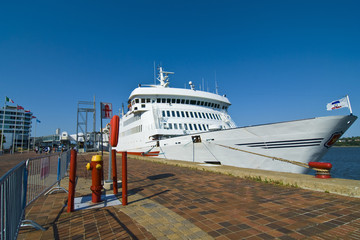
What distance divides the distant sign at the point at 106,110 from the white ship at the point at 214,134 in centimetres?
615

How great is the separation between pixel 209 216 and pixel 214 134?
8.00 m

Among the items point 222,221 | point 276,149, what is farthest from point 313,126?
point 222,221

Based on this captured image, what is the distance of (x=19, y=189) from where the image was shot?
286 centimetres

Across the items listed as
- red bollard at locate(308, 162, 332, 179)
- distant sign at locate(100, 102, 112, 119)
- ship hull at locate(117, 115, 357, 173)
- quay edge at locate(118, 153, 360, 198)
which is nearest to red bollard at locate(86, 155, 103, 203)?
distant sign at locate(100, 102, 112, 119)

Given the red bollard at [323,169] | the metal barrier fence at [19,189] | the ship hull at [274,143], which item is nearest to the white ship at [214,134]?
the ship hull at [274,143]

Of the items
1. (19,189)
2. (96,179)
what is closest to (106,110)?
(96,179)

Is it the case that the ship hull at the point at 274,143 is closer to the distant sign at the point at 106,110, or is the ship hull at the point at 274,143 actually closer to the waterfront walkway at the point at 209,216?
the waterfront walkway at the point at 209,216

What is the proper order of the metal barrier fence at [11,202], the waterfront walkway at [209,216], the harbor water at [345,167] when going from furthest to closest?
the harbor water at [345,167], the waterfront walkway at [209,216], the metal barrier fence at [11,202]

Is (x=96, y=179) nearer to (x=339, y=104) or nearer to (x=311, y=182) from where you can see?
(x=311, y=182)

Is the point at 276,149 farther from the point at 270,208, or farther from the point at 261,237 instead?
the point at 261,237

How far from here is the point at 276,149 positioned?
916 cm

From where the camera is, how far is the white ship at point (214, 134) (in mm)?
8461

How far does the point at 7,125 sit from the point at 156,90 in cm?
9143

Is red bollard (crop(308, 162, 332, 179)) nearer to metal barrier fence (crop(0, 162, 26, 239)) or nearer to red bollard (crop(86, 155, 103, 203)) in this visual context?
red bollard (crop(86, 155, 103, 203))
